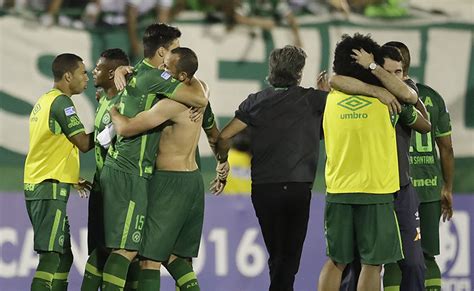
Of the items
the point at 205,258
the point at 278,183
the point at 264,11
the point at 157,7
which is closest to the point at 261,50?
the point at 264,11

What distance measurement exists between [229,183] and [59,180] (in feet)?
7.13

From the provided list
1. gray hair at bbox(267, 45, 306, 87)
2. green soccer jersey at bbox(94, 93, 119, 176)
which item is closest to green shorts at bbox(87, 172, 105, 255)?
green soccer jersey at bbox(94, 93, 119, 176)

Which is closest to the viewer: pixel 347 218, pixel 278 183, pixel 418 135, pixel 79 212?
pixel 347 218

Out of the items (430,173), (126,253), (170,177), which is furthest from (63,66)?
(430,173)

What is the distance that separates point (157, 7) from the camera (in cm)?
870

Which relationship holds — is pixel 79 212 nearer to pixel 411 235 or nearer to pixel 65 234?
pixel 65 234

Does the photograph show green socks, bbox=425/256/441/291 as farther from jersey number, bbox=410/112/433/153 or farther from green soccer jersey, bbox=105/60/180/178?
green soccer jersey, bbox=105/60/180/178

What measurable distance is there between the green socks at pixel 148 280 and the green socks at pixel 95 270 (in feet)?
1.53

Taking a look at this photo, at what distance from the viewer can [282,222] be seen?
6918 mm

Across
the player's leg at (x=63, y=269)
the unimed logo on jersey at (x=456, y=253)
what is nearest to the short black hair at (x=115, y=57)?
the player's leg at (x=63, y=269)

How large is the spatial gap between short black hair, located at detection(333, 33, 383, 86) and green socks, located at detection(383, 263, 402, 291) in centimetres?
107

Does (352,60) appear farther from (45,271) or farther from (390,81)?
(45,271)

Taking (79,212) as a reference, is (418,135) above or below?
above

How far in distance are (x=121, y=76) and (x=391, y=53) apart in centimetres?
161
